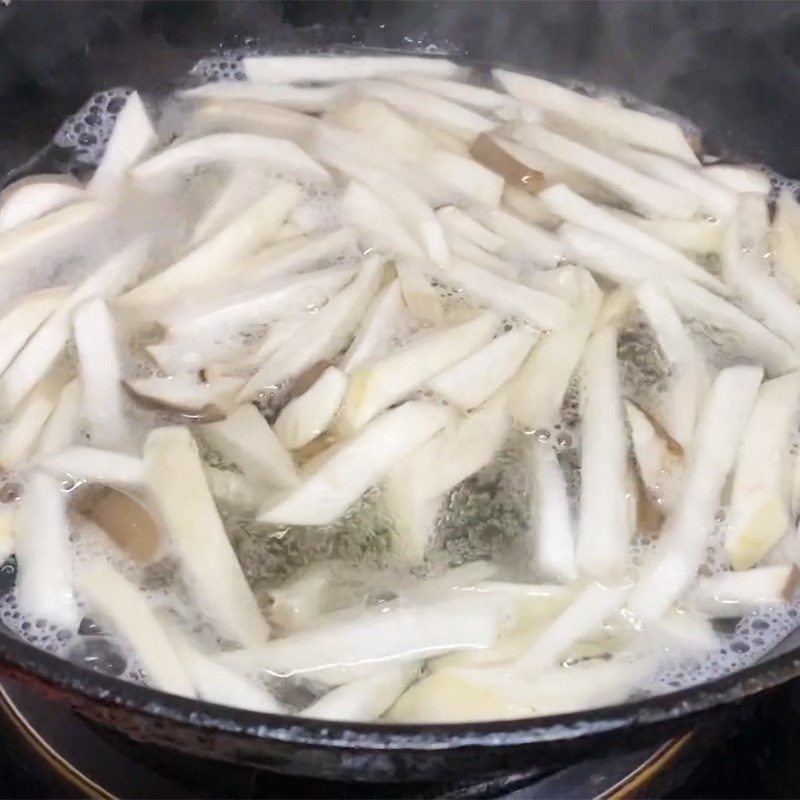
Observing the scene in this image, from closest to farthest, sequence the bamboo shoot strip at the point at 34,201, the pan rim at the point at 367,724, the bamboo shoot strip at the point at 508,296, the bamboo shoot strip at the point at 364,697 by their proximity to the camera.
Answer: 1. the pan rim at the point at 367,724
2. the bamboo shoot strip at the point at 364,697
3. the bamboo shoot strip at the point at 508,296
4. the bamboo shoot strip at the point at 34,201

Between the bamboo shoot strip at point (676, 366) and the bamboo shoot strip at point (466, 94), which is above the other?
the bamboo shoot strip at point (466, 94)

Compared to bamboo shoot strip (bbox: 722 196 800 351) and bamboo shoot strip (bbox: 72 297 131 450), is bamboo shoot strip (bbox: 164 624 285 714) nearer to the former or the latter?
bamboo shoot strip (bbox: 72 297 131 450)

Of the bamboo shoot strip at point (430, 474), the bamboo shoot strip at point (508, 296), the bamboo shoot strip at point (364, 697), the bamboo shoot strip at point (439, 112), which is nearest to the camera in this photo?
the bamboo shoot strip at point (364, 697)

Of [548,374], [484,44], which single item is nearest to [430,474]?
[548,374]

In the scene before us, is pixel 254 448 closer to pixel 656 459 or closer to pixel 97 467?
pixel 97 467

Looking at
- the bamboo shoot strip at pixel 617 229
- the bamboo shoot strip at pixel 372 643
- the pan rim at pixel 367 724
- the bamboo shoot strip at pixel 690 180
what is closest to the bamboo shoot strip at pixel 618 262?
the bamboo shoot strip at pixel 617 229

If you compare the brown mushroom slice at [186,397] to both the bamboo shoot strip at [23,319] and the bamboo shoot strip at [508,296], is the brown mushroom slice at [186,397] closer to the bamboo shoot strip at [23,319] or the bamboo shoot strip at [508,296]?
the bamboo shoot strip at [23,319]

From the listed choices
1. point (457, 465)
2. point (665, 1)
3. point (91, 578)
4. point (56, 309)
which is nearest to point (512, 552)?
point (457, 465)
